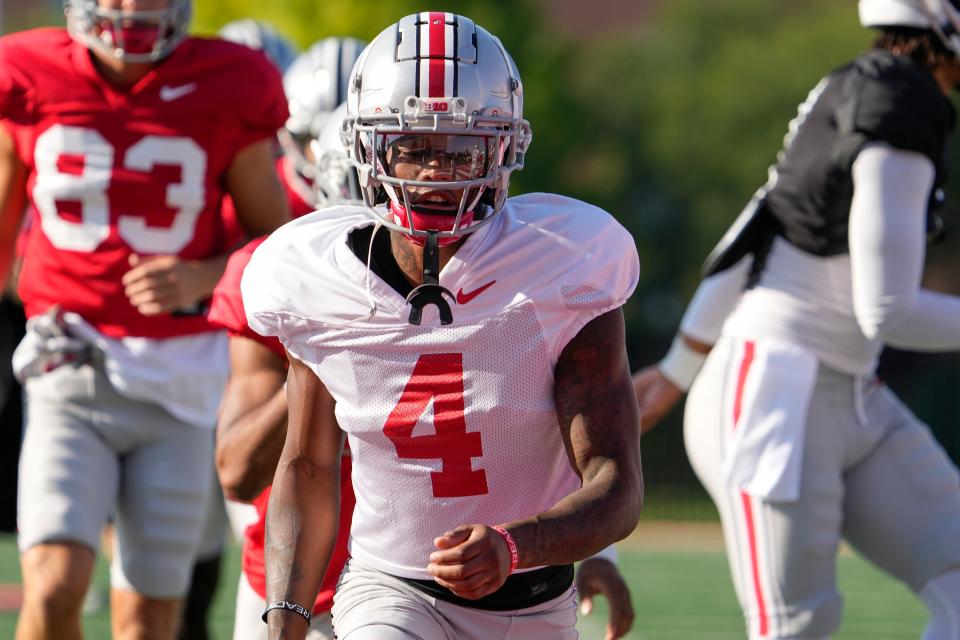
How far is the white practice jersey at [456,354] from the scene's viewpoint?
3.06 meters

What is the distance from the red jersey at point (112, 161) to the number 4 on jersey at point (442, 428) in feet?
6.04

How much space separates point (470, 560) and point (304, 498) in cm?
64

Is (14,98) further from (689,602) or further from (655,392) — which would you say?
(689,602)

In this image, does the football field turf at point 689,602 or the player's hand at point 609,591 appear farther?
the football field turf at point 689,602

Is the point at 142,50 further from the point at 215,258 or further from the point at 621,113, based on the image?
→ the point at 621,113

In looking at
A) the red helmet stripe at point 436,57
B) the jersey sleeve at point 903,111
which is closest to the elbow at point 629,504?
the red helmet stripe at point 436,57

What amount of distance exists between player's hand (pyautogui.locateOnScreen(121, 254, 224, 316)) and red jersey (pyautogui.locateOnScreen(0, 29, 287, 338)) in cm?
7

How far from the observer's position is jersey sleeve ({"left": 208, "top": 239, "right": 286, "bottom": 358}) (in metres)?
3.76

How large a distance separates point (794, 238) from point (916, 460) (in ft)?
2.00

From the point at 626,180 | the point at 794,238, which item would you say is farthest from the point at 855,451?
the point at 626,180

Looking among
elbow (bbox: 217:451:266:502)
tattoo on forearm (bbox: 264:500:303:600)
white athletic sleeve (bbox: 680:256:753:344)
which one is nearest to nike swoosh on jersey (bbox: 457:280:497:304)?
tattoo on forearm (bbox: 264:500:303:600)

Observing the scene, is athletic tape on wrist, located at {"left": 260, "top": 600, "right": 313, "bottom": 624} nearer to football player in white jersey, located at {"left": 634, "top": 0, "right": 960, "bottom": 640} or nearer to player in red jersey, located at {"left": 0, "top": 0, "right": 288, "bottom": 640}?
football player in white jersey, located at {"left": 634, "top": 0, "right": 960, "bottom": 640}

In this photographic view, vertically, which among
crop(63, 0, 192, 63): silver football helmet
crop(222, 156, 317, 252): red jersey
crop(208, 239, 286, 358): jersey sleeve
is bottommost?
crop(222, 156, 317, 252): red jersey

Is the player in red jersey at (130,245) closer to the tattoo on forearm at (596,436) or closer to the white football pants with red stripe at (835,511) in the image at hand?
the white football pants with red stripe at (835,511)
